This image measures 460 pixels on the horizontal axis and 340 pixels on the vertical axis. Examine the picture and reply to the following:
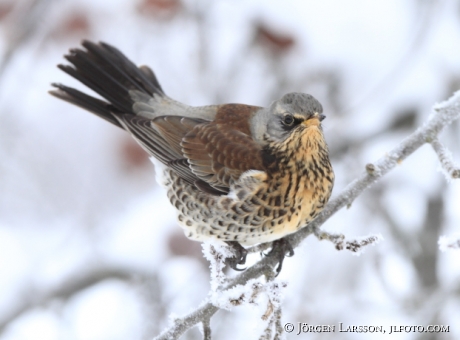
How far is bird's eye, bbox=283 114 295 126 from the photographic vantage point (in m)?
3.34

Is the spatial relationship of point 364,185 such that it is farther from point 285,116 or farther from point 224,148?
point 224,148

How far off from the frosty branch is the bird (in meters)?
0.17

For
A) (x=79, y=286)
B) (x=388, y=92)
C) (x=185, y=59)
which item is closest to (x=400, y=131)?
(x=388, y=92)

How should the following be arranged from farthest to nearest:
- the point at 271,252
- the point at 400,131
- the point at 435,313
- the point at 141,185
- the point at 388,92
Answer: the point at 141,185, the point at 388,92, the point at 400,131, the point at 435,313, the point at 271,252

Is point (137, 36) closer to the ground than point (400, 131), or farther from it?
farther from it

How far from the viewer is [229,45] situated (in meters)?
7.61

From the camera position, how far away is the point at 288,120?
3373 millimetres

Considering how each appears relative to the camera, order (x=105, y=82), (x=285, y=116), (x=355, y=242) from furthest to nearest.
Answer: (x=105, y=82), (x=285, y=116), (x=355, y=242)

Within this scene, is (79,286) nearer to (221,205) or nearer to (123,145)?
(123,145)

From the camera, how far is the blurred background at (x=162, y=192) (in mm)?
4938

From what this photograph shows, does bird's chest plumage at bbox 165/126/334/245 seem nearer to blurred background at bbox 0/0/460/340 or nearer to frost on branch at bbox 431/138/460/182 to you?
frost on branch at bbox 431/138/460/182

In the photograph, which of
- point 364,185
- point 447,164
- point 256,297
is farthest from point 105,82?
point 447,164

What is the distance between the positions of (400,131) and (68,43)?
11.2 ft

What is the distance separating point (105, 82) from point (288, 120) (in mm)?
1516
